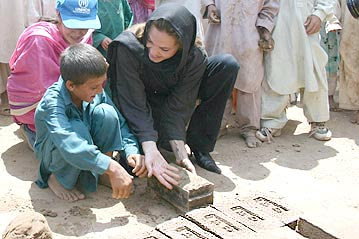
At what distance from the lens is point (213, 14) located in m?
4.65

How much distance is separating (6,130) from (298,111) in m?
2.79

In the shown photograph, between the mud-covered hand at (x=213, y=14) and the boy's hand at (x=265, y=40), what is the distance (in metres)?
0.35

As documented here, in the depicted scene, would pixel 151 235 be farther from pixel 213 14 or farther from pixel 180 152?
pixel 213 14

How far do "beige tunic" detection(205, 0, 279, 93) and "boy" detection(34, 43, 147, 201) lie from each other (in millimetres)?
1317

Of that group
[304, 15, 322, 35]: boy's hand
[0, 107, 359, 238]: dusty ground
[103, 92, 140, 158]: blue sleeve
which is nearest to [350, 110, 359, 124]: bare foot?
[0, 107, 359, 238]: dusty ground

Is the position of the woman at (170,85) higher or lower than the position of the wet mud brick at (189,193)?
higher

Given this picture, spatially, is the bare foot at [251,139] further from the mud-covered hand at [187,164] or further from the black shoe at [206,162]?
the mud-covered hand at [187,164]

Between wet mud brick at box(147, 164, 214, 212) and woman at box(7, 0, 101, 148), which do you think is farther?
woman at box(7, 0, 101, 148)

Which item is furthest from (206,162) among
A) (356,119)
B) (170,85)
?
(356,119)

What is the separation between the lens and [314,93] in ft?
15.9

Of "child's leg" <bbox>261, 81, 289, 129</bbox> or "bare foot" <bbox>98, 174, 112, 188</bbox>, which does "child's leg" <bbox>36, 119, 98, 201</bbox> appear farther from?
"child's leg" <bbox>261, 81, 289, 129</bbox>

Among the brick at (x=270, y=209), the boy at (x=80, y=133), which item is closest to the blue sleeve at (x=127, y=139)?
the boy at (x=80, y=133)

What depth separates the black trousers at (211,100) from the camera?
409 cm

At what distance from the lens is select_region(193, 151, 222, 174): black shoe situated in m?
4.11
